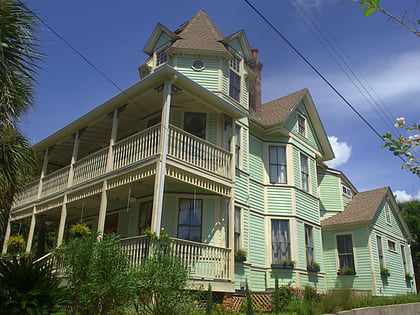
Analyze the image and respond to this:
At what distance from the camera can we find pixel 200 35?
1762cm

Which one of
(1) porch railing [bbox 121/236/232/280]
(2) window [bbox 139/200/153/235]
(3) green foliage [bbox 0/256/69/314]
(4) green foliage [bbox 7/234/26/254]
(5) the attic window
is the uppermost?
(5) the attic window

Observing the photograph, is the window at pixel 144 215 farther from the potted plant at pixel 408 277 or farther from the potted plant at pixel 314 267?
the potted plant at pixel 408 277

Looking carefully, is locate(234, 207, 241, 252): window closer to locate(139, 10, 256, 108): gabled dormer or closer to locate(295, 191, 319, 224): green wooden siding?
locate(295, 191, 319, 224): green wooden siding

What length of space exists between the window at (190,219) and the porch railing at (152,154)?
149 cm

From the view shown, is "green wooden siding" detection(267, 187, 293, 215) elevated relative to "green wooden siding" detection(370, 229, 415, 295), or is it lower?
elevated

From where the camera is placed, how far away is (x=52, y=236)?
72.5 ft

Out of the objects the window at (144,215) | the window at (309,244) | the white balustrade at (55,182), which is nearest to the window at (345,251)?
the window at (309,244)

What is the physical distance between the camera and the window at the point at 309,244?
1721 centimetres

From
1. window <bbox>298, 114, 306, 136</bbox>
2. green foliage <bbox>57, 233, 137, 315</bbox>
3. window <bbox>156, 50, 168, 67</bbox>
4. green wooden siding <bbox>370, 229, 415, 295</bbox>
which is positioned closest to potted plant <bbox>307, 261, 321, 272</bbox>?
green wooden siding <bbox>370, 229, 415, 295</bbox>

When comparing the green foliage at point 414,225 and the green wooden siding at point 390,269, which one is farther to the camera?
the green foliage at point 414,225

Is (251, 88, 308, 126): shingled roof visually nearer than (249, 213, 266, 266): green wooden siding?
No

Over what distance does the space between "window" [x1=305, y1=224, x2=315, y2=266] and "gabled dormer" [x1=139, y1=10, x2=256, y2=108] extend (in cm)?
A: 658

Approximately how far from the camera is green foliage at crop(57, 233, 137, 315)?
24.4 ft

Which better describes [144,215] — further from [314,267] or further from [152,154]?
[314,267]
